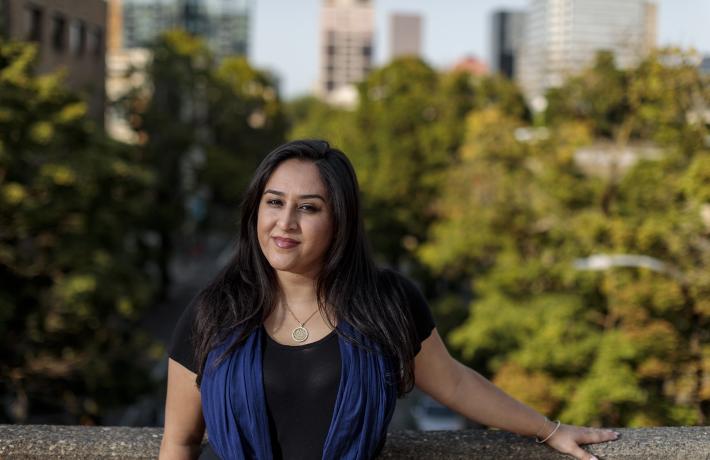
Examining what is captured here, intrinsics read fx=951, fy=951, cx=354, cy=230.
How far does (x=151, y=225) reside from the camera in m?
35.3

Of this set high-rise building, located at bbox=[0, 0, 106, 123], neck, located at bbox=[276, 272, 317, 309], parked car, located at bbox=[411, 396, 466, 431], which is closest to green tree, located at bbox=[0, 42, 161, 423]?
high-rise building, located at bbox=[0, 0, 106, 123]

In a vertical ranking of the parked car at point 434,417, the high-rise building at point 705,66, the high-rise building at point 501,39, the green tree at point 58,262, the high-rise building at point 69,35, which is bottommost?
the parked car at point 434,417

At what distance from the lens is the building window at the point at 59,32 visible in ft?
98.3

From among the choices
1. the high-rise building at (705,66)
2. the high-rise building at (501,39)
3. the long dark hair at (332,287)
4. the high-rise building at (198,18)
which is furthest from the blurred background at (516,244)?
Answer: the high-rise building at (198,18)

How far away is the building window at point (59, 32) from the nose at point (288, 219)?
28918 mm

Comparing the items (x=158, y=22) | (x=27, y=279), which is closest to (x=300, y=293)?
(x=27, y=279)

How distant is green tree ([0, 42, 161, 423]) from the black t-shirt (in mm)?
13097

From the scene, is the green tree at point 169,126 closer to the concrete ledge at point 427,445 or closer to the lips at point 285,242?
the concrete ledge at point 427,445

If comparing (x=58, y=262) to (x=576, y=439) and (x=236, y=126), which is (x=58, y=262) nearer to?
(x=576, y=439)

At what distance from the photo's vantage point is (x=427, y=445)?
3445 millimetres

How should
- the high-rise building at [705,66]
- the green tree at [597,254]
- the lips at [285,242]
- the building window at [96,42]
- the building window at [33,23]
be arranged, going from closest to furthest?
the lips at [285,242] < the green tree at [597,254] < the high-rise building at [705,66] < the building window at [33,23] < the building window at [96,42]

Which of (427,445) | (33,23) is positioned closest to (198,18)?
(33,23)

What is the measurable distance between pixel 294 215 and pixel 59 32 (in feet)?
97.8

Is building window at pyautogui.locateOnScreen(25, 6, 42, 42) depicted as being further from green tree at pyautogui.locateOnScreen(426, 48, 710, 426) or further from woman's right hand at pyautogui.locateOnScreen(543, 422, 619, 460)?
woman's right hand at pyautogui.locateOnScreen(543, 422, 619, 460)
